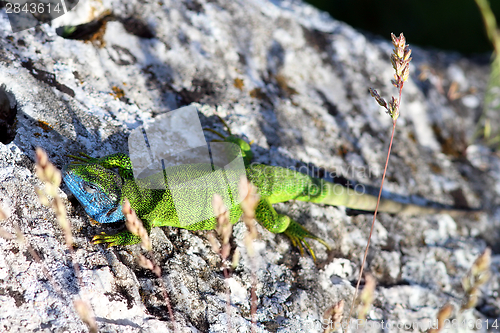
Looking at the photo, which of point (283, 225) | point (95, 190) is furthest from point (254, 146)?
point (95, 190)

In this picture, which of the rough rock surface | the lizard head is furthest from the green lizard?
the rough rock surface

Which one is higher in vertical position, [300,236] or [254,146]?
[254,146]

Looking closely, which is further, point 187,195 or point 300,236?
point 300,236

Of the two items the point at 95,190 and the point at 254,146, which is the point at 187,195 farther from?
the point at 254,146

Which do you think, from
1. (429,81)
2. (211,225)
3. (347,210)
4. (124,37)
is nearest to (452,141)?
(429,81)

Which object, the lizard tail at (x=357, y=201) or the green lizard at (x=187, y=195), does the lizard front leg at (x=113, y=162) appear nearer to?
the green lizard at (x=187, y=195)
